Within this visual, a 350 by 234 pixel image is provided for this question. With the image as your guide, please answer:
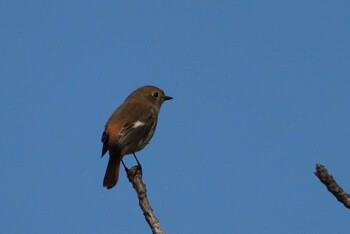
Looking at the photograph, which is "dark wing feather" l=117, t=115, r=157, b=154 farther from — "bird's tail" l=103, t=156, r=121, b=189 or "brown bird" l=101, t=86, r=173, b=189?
"bird's tail" l=103, t=156, r=121, b=189

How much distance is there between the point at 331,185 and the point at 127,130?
5.74 m

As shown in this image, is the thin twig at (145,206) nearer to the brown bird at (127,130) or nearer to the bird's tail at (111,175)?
the bird's tail at (111,175)

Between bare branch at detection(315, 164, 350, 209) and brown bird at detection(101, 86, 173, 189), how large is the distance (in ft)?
14.8

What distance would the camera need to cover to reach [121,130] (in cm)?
868

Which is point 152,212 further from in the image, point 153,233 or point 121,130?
point 121,130

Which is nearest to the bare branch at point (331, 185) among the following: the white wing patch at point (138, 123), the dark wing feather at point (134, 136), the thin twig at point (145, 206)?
the thin twig at point (145, 206)

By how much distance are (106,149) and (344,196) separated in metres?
5.47

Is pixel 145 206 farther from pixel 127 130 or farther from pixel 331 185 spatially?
pixel 127 130

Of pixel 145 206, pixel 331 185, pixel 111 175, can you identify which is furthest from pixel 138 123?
pixel 331 185

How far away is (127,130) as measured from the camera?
8742 mm

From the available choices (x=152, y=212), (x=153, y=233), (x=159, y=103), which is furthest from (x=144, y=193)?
(x=159, y=103)

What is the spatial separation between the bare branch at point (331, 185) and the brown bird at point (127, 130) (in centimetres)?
450

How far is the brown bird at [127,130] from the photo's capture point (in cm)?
802

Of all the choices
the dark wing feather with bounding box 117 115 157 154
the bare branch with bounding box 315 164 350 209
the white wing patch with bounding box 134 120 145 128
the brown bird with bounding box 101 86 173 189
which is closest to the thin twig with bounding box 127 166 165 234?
the bare branch with bounding box 315 164 350 209
